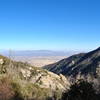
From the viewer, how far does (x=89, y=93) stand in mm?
27672

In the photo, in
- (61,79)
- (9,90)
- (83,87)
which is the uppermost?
(83,87)

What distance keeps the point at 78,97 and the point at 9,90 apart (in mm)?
14422

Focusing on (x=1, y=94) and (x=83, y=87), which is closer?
(x=83, y=87)

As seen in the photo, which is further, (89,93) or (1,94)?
(1,94)

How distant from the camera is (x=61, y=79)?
97250 mm

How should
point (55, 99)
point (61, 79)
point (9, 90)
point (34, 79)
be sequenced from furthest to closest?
point (61, 79) → point (34, 79) → point (55, 99) → point (9, 90)

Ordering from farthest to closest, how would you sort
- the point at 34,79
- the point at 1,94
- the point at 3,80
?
the point at 34,79, the point at 3,80, the point at 1,94

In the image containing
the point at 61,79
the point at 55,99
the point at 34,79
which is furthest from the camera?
the point at 61,79

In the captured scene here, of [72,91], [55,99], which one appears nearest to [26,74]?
[55,99]

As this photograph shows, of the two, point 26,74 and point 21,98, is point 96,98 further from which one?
point 26,74

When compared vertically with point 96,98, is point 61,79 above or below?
below

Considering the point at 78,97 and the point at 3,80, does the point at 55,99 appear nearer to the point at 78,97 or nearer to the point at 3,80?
the point at 3,80

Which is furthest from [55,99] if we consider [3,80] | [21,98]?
[3,80]

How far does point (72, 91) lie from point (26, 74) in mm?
60964
